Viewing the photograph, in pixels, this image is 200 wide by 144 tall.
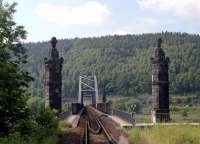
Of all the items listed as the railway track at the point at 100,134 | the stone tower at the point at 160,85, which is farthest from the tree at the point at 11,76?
the stone tower at the point at 160,85

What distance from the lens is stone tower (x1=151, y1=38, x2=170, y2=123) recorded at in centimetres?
2794

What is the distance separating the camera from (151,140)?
19.7m

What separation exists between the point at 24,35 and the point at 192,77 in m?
178

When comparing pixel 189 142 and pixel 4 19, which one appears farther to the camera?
pixel 4 19

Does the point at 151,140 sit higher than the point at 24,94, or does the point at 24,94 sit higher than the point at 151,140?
the point at 24,94

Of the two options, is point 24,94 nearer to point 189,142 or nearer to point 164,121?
point 189,142

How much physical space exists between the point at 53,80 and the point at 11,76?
49.6 feet

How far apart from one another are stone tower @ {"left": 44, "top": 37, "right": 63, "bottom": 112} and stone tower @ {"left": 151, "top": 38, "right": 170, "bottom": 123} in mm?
6695

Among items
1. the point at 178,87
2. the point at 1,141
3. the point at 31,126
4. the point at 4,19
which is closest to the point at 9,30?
the point at 4,19

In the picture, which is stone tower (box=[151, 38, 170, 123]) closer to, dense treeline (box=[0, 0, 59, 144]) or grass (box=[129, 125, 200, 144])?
grass (box=[129, 125, 200, 144])

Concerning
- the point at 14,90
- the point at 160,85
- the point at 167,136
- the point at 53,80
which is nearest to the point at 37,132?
the point at 14,90

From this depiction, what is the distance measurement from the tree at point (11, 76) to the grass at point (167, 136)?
481cm

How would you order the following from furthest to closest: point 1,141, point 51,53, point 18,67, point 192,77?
point 192,77 → point 51,53 → point 18,67 → point 1,141

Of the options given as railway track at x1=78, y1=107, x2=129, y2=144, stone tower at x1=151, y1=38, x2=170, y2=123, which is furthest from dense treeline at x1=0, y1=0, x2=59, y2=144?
stone tower at x1=151, y1=38, x2=170, y2=123
